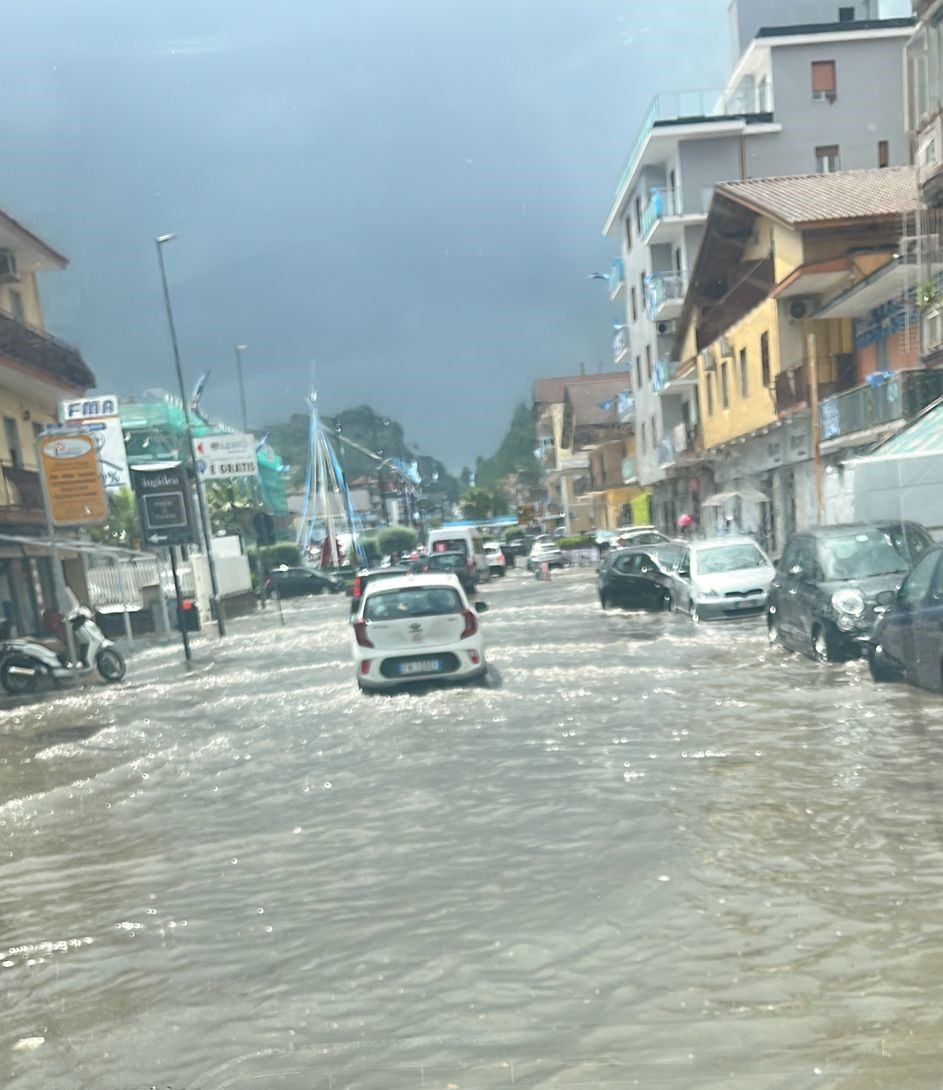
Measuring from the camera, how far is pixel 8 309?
28.5 m

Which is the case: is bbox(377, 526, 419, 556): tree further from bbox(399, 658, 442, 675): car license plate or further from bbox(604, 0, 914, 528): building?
bbox(399, 658, 442, 675): car license plate

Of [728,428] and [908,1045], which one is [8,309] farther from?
[908,1045]

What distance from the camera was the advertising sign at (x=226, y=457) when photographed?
38.8 metres

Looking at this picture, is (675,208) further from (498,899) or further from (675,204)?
(498,899)

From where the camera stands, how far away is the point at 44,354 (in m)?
27.1

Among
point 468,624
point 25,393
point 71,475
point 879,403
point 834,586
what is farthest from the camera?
point 25,393

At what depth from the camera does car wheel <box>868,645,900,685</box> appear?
1062 cm

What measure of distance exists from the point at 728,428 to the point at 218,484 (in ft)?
144

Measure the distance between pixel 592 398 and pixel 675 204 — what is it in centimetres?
4135

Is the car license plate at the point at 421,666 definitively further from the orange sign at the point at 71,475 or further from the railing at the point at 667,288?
the railing at the point at 667,288

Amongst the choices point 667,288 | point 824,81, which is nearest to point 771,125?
point 824,81

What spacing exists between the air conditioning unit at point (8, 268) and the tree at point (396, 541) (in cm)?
5543

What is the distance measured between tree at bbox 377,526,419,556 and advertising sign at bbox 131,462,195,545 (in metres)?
57.6

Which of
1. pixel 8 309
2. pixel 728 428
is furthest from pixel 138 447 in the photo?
pixel 728 428
